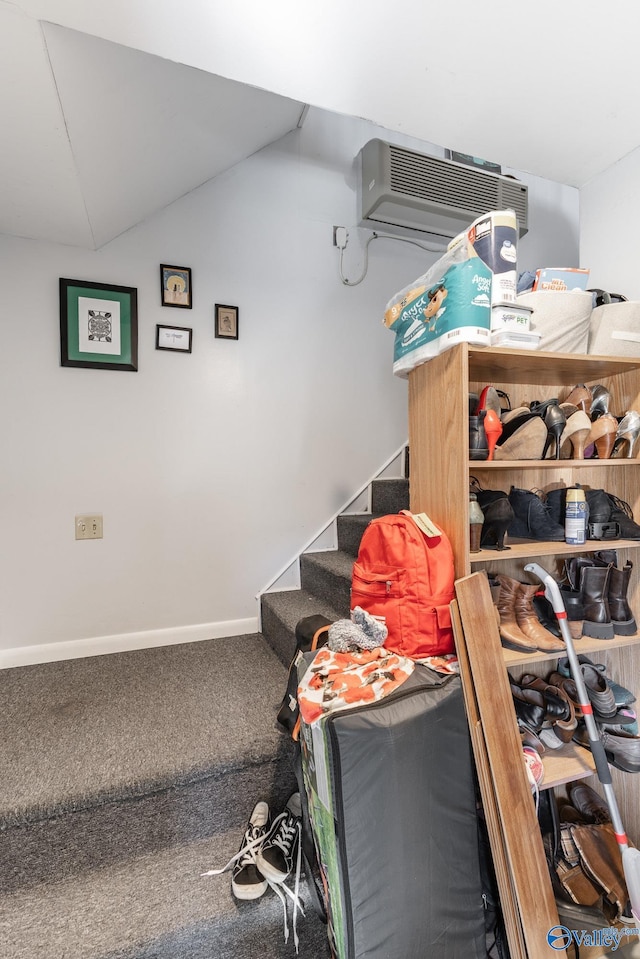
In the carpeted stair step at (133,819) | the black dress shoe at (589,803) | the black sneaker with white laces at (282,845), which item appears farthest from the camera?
the black dress shoe at (589,803)

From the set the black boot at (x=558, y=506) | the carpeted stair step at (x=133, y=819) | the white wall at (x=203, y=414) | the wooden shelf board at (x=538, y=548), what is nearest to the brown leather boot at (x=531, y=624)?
the wooden shelf board at (x=538, y=548)

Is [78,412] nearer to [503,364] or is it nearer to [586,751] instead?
[503,364]

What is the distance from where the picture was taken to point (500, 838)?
3.78 ft

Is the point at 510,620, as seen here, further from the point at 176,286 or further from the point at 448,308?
the point at 176,286

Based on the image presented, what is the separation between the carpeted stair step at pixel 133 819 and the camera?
113 centimetres

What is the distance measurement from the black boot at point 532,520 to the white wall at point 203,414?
4.17 ft

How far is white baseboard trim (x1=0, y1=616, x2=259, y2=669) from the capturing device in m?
2.08

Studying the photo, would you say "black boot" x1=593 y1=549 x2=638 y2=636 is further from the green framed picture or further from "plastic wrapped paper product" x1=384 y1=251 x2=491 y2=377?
the green framed picture

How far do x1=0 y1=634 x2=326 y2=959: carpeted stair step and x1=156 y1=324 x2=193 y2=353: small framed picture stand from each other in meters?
1.59

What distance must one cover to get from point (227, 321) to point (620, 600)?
82.1 inches

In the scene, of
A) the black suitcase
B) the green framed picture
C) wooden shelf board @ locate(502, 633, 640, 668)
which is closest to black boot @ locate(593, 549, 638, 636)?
wooden shelf board @ locate(502, 633, 640, 668)

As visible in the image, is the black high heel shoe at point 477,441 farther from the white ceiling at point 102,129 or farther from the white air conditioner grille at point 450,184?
the white air conditioner grille at point 450,184

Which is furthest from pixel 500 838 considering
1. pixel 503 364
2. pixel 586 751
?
pixel 503 364

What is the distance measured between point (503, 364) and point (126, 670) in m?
1.95
